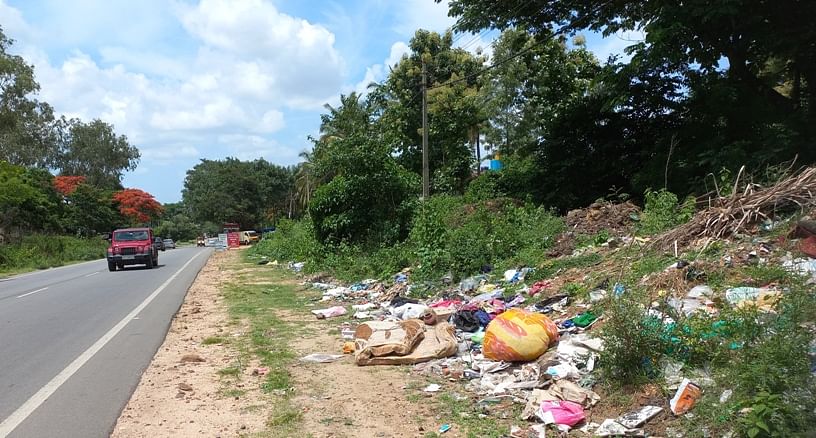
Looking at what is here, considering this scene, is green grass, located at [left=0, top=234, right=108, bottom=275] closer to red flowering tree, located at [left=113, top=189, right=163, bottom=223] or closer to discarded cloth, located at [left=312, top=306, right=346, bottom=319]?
red flowering tree, located at [left=113, top=189, right=163, bottom=223]

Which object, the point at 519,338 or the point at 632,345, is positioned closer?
the point at 632,345

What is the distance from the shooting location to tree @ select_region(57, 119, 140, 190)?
69375 mm

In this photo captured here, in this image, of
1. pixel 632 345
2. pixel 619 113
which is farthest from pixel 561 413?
pixel 619 113

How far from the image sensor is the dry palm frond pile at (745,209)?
Result: 26.8 feet

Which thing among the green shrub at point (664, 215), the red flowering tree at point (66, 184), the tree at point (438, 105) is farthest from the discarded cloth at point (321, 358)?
the red flowering tree at point (66, 184)

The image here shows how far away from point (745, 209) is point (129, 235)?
26463mm

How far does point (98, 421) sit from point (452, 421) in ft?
10.5

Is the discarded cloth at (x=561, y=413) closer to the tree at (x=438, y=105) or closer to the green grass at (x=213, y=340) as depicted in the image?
the green grass at (x=213, y=340)

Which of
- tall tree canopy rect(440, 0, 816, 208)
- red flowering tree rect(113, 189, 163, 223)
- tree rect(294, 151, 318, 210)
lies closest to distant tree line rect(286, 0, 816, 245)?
tall tree canopy rect(440, 0, 816, 208)

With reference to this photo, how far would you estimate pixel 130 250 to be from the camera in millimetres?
26234

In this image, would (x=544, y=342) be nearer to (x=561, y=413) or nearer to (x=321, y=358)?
(x=561, y=413)

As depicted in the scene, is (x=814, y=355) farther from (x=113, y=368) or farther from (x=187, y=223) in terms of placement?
(x=187, y=223)

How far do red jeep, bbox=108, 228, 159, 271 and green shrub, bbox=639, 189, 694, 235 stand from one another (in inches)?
891

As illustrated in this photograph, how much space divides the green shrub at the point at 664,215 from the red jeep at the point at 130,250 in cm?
2264
